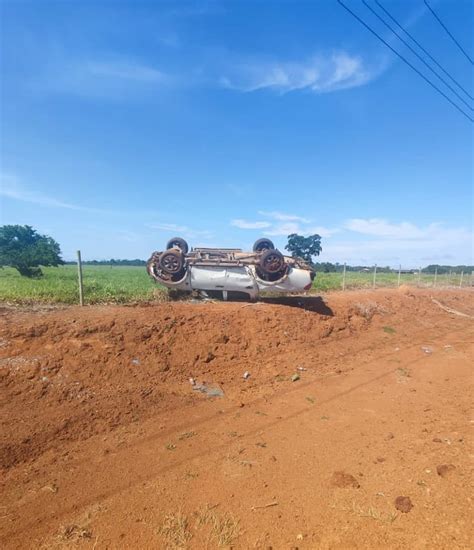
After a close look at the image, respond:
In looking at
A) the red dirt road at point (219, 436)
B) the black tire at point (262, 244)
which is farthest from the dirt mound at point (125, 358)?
the black tire at point (262, 244)

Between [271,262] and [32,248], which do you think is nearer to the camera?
[271,262]

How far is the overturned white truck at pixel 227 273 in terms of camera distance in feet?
32.2

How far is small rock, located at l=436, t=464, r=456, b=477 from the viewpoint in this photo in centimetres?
366

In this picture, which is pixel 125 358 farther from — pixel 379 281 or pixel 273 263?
pixel 379 281

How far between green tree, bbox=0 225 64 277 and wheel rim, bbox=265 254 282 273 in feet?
69.8

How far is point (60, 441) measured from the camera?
14.4 ft

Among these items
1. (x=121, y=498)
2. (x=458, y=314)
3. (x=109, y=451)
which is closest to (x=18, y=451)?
(x=109, y=451)

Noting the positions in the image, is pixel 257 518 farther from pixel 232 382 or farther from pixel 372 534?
pixel 232 382

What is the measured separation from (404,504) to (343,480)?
0.61 metres

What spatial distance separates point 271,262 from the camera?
9.86m

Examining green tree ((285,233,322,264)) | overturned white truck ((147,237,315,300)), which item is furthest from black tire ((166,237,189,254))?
green tree ((285,233,322,264))

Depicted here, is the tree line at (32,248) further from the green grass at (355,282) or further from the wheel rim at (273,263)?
the wheel rim at (273,263)

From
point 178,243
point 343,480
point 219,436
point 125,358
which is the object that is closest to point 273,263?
point 178,243

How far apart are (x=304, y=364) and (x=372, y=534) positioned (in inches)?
196
